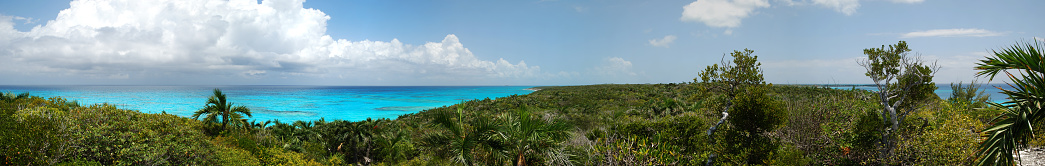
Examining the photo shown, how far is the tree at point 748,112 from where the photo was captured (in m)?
12.1

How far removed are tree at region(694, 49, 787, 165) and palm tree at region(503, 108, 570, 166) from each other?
16.2 ft

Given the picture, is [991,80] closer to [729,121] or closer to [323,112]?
[729,121]

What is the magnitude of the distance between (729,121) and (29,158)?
729 inches

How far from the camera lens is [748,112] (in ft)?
40.5

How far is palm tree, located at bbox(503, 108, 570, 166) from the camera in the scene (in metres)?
10.8

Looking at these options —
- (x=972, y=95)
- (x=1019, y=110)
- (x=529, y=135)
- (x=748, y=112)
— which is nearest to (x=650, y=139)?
(x=748, y=112)

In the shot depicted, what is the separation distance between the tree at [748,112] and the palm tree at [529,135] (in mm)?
4942

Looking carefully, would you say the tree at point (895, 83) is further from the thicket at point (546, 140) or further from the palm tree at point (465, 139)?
the palm tree at point (465, 139)

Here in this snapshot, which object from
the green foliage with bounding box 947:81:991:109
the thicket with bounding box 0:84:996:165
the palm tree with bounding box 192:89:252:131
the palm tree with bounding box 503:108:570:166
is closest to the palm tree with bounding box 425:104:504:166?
the thicket with bounding box 0:84:996:165

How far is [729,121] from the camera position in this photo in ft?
42.8

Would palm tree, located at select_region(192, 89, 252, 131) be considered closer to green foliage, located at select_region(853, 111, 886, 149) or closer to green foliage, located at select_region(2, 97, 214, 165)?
green foliage, located at select_region(2, 97, 214, 165)

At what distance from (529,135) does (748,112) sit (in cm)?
630

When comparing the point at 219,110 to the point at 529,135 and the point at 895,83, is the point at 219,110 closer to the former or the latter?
the point at 529,135

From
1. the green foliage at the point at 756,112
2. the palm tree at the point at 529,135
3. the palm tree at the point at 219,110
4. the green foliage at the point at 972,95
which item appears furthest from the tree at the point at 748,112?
the palm tree at the point at 219,110
